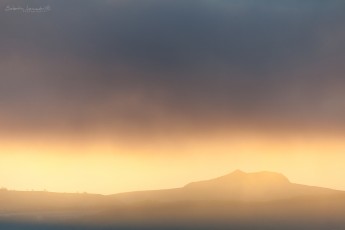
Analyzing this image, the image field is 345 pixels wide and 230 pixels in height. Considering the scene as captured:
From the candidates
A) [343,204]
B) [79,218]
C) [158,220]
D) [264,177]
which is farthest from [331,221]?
[79,218]

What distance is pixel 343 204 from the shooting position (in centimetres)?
3061

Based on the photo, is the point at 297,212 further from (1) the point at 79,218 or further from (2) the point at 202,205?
(1) the point at 79,218

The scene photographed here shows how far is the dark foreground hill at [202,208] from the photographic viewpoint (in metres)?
30.7

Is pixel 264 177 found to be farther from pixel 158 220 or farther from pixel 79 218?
pixel 79 218

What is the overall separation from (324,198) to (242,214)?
2975 millimetres

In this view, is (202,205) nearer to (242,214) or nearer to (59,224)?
(242,214)

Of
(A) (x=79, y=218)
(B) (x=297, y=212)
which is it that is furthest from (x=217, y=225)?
(A) (x=79, y=218)

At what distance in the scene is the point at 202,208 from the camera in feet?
102

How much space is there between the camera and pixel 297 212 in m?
30.8

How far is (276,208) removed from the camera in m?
30.9

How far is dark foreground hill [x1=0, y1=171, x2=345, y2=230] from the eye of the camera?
30656mm

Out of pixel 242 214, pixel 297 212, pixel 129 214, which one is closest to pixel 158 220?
pixel 129 214

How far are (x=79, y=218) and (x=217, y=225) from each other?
16.5ft

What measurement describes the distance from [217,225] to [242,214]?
0.99 metres
